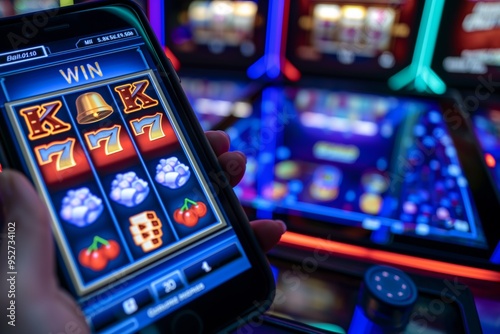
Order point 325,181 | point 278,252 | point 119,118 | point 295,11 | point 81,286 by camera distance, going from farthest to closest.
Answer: point 295,11 < point 325,181 < point 278,252 < point 119,118 < point 81,286

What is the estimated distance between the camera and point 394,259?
966mm

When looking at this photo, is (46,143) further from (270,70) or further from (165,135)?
(270,70)

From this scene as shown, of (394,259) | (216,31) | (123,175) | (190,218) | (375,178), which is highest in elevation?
(216,31)

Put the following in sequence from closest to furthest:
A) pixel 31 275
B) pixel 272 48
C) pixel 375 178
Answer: pixel 31 275 < pixel 375 178 < pixel 272 48

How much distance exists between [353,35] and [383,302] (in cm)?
134

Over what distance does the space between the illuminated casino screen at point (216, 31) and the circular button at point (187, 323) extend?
4.83 ft

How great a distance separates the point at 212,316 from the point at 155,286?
10 centimetres

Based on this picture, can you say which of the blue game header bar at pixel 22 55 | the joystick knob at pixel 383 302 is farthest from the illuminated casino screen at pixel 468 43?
the blue game header bar at pixel 22 55

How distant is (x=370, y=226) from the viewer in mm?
1002

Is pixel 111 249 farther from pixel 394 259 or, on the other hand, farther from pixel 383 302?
pixel 394 259

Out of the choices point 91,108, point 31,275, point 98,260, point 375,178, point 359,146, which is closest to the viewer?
point 31,275

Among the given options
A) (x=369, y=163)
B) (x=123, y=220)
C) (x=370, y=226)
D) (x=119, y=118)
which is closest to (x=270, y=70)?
(x=369, y=163)

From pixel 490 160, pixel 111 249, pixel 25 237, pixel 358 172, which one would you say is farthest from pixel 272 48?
pixel 25 237

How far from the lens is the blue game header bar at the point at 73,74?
0.74m
